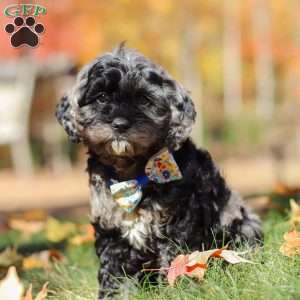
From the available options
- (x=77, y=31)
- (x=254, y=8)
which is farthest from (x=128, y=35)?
(x=254, y=8)

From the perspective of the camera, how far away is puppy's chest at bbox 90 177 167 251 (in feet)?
14.0

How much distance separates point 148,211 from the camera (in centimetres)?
428

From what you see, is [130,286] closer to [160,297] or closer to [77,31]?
[160,297]

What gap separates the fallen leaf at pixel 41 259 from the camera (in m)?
5.46

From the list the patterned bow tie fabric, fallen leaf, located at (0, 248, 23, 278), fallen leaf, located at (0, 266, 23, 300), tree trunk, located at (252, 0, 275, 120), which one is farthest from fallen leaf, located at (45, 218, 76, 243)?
tree trunk, located at (252, 0, 275, 120)

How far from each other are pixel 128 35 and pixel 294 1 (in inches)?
266

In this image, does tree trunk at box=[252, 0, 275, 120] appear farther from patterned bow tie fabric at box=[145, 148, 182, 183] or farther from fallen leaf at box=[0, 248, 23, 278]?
patterned bow tie fabric at box=[145, 148, 182, 183]

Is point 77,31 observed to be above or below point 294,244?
above

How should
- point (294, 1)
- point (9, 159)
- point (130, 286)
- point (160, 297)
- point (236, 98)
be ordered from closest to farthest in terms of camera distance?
point (160, 297)
point (130, 286)
point (9, 159)
point (294, 1)
point (236, 98)

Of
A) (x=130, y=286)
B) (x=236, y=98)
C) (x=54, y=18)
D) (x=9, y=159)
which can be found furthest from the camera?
(x=236, y=98)

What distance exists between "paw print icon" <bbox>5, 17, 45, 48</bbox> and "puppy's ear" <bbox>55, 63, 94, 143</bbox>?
2.54 feet

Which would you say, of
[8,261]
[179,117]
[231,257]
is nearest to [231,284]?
[231,257]

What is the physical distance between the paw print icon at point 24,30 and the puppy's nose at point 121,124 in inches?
50.5

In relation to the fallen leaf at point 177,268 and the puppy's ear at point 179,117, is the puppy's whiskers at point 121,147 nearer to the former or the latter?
the puppy's ear at point 179,117
